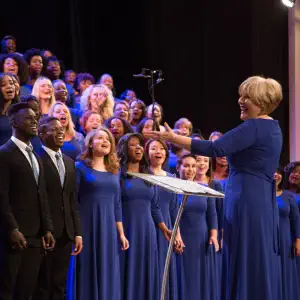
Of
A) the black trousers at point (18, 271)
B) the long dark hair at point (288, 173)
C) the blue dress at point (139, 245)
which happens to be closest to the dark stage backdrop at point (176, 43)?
the long dark hair at point (288, 173)

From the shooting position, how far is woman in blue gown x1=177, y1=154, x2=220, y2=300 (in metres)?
5.73

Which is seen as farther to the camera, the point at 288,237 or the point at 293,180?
the point at 293,180

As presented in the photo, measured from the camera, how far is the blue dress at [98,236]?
4797 mm

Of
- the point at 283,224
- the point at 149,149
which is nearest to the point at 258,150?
the point at 149,149

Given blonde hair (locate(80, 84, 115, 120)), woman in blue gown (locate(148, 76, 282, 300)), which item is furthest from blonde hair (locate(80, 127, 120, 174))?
woman in blue gown (locate(148, 76, 282, 300))

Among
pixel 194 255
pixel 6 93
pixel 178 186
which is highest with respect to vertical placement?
pixel 6 93

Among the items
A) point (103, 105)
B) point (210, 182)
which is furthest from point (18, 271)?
point (103, 105)

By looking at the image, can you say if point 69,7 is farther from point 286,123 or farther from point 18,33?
point 286,123

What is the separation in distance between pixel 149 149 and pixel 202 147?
235 centimetres

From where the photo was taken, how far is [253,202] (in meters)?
3.38

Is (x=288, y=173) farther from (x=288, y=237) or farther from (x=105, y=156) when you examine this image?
(x=105, y=156)

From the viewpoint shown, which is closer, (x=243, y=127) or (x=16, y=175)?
(x=243, y=127)

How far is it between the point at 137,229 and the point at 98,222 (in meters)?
0.43

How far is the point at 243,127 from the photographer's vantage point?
334cm
